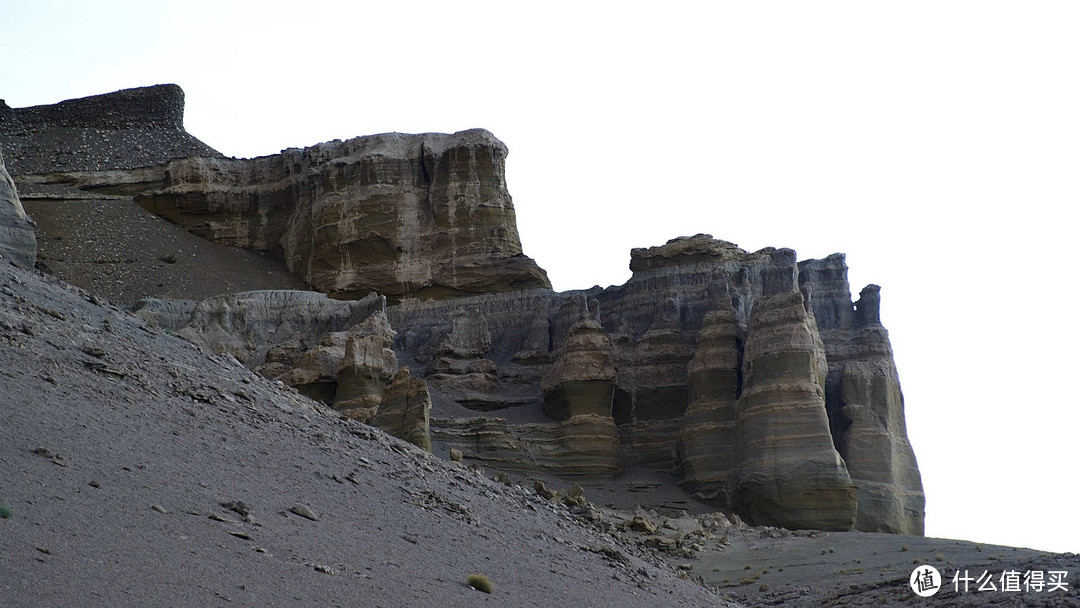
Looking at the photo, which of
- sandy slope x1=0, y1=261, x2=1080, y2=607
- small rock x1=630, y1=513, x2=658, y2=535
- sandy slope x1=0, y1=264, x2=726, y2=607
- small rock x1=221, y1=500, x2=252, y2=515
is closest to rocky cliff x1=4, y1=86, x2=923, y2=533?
small rock x1=630, y1=513, x2=658, y2=535

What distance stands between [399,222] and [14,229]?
97.2 ft

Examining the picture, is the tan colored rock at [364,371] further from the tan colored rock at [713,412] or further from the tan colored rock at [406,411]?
the tan colored rock at [713,412]

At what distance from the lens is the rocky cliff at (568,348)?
45906 millimetres

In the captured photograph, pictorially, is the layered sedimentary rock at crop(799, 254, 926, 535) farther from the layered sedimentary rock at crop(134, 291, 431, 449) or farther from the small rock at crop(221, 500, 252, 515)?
the small rock at crop(221, 500, 252, 515)

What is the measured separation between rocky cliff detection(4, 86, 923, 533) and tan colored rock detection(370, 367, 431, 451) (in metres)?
0.07

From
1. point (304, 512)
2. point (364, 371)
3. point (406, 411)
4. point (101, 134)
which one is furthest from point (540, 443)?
point (101, 134)

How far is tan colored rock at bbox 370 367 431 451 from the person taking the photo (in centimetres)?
3931

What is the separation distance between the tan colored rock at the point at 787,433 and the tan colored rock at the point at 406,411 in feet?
34.4

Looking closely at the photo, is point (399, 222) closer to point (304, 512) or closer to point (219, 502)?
point (304, 512)

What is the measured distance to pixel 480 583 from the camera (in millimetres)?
20078

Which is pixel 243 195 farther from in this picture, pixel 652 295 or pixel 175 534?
pixel 175 534

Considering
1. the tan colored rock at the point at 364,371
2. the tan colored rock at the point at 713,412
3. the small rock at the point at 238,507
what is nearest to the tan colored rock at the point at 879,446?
the tan colored rock at the point at 713,412

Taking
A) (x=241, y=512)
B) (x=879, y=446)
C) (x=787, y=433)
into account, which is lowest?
(x=241, y=512)

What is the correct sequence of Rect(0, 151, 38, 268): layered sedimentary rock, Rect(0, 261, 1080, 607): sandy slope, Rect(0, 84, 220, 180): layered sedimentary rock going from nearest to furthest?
Rect(0, 261, 1080, 607): sandy slope
Rect(0, 151, 38, 268): layered sedimentary rock
Rect(0, 84, 220, 180): layered sedimentary rock
